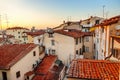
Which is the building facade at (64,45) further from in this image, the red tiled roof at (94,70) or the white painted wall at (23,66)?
the red tiled roof at (94,70)

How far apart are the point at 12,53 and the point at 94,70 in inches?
625

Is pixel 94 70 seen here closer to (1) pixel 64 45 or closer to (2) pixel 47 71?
(2) pixel 47 71

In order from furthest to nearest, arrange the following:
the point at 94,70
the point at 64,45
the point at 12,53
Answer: the point at 64,45 < the point at 12,53 < the point at 94,70

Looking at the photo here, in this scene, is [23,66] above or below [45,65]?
above

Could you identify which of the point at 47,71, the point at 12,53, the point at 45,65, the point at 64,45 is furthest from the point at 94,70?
the point at 64,45

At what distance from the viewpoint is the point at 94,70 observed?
1018cm

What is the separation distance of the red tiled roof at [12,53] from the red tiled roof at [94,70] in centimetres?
1114

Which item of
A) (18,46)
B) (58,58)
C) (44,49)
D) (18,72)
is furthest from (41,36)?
(18,72)

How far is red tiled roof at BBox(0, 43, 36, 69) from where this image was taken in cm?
1944

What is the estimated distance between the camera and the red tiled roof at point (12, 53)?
766 inches

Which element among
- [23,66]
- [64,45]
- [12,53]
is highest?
[64,45]

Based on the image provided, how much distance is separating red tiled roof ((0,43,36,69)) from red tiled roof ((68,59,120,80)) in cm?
1114

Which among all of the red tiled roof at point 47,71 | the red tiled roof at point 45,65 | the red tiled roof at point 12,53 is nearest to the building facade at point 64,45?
the red tiled roof at point 45,65

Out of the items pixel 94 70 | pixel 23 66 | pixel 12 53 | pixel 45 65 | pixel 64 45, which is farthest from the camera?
pixel 64 45
